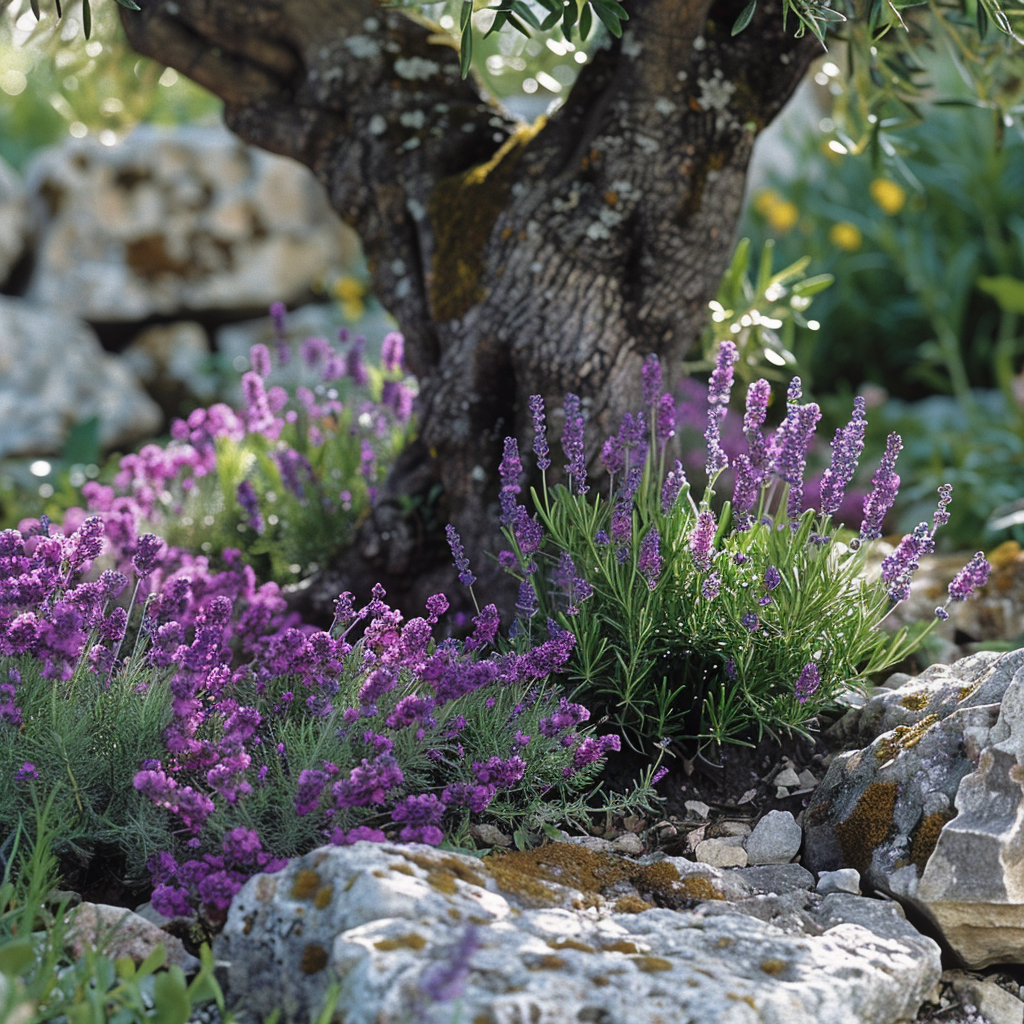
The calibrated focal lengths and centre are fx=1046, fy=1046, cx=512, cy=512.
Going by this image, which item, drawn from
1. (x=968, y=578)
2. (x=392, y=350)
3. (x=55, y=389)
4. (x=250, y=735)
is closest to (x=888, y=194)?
(x=392, y=350)

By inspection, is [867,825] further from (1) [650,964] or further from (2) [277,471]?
(2) [277,471]

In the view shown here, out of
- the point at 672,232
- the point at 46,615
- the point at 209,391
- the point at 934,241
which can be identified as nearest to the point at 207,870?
the point at 46,615

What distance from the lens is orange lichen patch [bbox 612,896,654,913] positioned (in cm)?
199

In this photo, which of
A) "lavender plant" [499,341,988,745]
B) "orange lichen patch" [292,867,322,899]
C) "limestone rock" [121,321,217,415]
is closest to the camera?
"orange lichen patch" [292,867,322,899]

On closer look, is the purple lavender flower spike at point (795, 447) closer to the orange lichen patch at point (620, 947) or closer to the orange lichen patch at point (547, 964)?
the orange lichen patch at point (620, 947)

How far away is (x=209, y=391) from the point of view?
7.40m

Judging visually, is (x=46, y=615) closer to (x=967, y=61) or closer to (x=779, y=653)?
(x=779, y=653)

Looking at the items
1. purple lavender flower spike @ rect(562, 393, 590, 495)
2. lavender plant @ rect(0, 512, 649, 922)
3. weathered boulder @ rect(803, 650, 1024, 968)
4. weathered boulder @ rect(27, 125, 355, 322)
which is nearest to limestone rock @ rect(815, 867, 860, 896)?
weathered boulder @ rect(803, 650, 1024, 968)

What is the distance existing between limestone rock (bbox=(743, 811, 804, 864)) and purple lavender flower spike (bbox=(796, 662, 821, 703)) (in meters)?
0.30

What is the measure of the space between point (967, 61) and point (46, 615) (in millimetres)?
3424

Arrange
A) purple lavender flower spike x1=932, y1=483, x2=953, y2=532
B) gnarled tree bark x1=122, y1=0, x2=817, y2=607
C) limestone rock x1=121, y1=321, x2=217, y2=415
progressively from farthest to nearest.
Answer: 1. limestone rock x1=121, y1=321, x2=217, y2=415
2. gnarled tree bark x1=122, y1=0, x2=817, y2=607
3. purple lavender flower spike x1=932, y1=483, x2=953, y2=532

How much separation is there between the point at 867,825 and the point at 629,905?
1.99ft

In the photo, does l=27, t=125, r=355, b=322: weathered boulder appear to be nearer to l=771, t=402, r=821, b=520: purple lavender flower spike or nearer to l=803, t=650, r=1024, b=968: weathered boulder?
l=771, t=402, r=821, b=520: purple lavender flower spike

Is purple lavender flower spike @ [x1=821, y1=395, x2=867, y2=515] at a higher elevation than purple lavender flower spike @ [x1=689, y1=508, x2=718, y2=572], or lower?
higher
